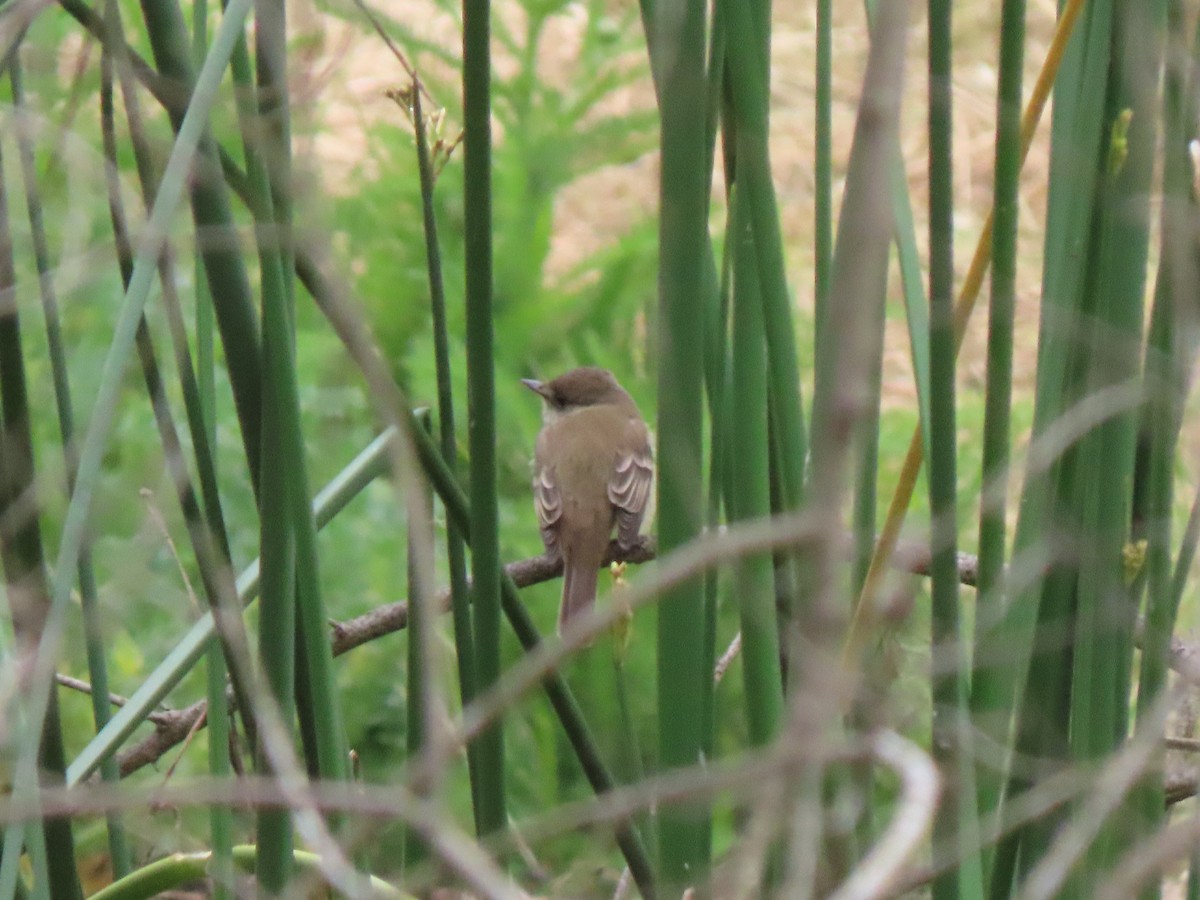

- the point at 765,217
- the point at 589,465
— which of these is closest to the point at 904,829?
the point at 765,217

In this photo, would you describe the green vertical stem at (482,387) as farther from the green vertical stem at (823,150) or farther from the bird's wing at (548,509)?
the bird's wing at (548,509)

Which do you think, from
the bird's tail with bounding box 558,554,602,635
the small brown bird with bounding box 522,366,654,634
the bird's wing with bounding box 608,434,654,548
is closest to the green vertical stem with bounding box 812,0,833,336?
the bird's tail with bounding box 558,554,602,635

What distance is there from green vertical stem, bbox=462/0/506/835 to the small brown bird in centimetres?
213

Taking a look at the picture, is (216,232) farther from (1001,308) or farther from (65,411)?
(1001,308)

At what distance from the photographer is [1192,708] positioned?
144 cm

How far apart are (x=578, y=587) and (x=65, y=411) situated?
1.91 m

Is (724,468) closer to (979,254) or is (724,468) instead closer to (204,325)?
(979,254)

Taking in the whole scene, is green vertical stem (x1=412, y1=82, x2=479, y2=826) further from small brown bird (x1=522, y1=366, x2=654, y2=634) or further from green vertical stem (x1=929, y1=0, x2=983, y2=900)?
small brown bird (x1=522, y1=366, x2=654, y2=634)

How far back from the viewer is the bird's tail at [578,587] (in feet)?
10.3

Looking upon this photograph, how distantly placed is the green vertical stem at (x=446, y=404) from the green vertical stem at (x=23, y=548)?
304mm

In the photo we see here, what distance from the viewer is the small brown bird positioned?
3.42m

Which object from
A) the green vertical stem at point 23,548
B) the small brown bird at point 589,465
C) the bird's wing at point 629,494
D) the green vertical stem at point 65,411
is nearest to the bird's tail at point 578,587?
the small brown bird at point 589,465

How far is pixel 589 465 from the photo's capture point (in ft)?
12.2

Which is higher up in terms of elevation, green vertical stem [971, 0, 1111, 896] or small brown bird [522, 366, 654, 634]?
green vertical stem [971, 0, 1111, 896]
